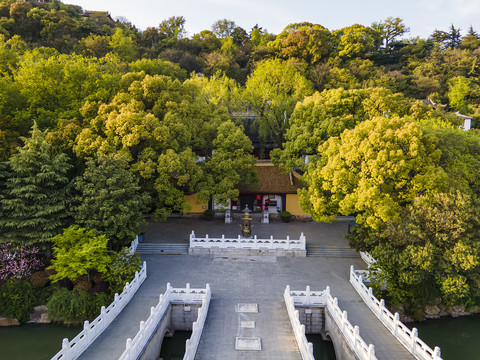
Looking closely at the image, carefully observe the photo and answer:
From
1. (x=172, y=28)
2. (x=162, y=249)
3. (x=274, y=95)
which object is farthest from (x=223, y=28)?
(x=162, y=249)

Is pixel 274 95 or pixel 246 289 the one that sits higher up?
pixel 274 95

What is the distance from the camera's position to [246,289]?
16.0 m

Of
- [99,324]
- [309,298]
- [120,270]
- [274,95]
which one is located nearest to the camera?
[99,324]

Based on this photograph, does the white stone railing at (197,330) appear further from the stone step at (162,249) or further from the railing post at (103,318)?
the stone step at (162,249)

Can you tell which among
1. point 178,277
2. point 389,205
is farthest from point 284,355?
point 389,205

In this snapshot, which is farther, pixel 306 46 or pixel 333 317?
pixel 306 46

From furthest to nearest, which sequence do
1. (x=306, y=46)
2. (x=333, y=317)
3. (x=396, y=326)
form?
1. (x=306, y=46)
2. (x=333, y=317)
3. (x=396, y=326)

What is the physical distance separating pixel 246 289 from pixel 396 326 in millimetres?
6850

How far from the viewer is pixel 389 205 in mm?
15438

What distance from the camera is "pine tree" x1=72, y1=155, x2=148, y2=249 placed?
1589cm

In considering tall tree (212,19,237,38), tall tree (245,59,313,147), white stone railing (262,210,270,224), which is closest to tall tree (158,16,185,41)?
tall tree (212,19,237,38)

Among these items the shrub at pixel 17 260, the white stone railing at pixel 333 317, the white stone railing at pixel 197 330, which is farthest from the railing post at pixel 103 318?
the white stone railing at pixel 333 317

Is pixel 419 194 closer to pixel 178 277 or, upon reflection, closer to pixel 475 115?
pixel 178 277

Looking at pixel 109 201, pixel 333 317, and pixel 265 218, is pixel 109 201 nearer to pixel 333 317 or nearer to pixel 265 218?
pixel 333 317
